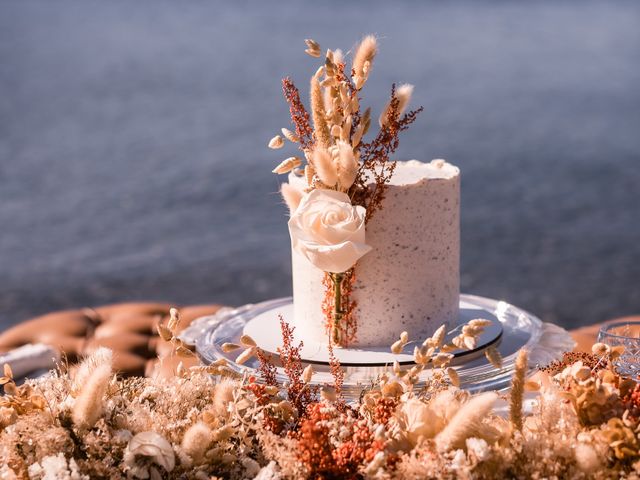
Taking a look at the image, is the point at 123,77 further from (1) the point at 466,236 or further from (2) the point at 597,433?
(2) the point at 597,433

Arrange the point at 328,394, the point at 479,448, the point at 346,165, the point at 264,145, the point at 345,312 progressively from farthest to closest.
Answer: the point at 264,145 → the point at 345,312 → the point at 346,165 → the point at 328,394 → the point at 479,448

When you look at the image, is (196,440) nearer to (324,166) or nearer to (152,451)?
(152,451)

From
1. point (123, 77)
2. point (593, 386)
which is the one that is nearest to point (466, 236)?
point (593, 386)

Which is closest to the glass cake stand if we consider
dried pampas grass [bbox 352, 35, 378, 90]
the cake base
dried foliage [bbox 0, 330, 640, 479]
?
the cake base

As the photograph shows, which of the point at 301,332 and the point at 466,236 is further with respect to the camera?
the point at 466,236

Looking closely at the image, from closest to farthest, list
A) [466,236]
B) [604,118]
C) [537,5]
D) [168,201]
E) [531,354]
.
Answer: [531,354], [466,236], [168,201], [604,118], [537,5]

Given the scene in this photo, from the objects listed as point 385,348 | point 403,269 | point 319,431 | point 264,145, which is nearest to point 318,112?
point 403,269

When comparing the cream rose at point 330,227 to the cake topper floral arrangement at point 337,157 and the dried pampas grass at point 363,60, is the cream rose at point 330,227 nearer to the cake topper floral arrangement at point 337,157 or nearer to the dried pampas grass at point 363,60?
the cake topper floral arrangement at point 337,157

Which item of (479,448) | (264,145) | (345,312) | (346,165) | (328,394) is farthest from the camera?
(264,145)
